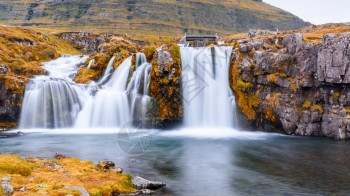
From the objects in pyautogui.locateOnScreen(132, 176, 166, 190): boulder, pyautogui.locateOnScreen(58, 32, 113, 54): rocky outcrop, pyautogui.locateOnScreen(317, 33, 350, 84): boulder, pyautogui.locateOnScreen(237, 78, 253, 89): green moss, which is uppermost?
pyautogui.locateOnScreen(58, 32, 113, 54): rocky outcrop

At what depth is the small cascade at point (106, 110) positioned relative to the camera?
41094 mm

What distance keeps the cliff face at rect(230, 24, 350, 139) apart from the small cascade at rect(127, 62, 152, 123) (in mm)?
11000

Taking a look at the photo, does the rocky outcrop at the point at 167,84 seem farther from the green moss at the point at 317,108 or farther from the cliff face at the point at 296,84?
the green moss at the point at 317,108

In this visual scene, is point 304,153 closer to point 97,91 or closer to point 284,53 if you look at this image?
point 284,53

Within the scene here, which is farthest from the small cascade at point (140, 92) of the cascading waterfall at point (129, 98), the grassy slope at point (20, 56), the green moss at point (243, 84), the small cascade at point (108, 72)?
the grassy slope at point (20, 56)

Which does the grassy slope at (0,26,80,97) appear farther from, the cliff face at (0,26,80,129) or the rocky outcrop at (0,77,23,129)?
the rocky outcrop at (0,77,23,129)

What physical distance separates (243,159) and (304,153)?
6134mm

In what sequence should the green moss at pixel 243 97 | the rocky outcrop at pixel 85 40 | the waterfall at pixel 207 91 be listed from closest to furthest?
the green moss at pixel 243 97 → the waterfall at pixel 207 91 → the rocky outcrop at pixel 85 40

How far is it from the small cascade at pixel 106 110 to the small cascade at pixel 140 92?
2.79 feet

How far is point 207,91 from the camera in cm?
4234

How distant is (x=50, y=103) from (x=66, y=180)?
26781 millimetres

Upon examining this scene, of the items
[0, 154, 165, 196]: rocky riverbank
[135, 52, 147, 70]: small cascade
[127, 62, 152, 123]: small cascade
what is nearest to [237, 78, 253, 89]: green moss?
[127, 62, 152, 123]: small cascade

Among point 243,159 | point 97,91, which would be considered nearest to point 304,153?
point 243,159

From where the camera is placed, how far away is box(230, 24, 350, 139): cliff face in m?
34.9
